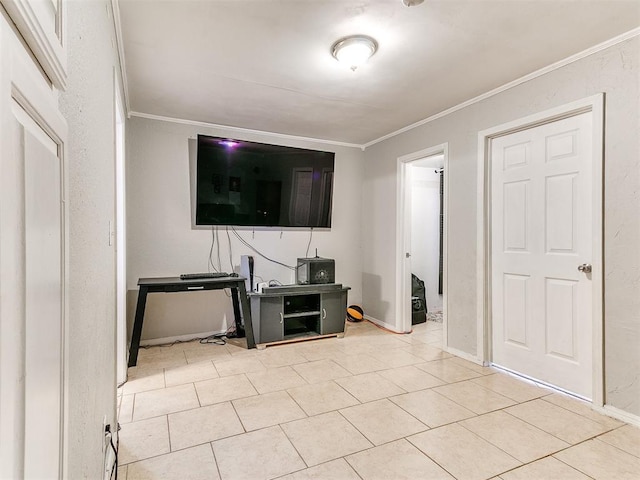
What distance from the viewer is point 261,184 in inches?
155

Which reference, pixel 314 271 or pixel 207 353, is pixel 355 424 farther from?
pixel 314 271

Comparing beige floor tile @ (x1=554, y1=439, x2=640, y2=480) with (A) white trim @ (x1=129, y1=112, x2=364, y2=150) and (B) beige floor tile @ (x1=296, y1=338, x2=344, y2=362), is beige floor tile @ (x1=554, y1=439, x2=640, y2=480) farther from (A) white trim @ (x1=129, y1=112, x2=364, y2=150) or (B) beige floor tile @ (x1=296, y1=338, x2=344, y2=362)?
(A) white trim @ (x1=129, y1=112, x2=364, y2=150)

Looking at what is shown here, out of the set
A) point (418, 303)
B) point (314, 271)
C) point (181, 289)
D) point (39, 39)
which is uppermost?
point (39, 39)

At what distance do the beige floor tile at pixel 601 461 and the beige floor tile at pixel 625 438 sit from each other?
48 millimetres

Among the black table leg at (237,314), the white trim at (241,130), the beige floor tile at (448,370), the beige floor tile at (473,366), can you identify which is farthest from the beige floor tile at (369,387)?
the white trim at (241,130)

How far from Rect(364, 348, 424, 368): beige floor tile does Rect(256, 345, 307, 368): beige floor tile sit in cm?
75

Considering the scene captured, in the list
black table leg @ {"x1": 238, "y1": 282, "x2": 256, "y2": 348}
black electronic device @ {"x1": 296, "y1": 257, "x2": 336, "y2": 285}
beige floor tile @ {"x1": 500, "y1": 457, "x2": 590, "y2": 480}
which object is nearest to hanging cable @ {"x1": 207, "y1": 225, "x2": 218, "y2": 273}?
black table leg @ {"x1": 238, "y1": 282, "x2": 256, "y2": 348}

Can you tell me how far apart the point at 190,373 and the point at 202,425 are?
2.88 ft

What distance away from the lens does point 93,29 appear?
119 centimetres

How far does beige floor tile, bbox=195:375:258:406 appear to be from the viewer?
2.44m

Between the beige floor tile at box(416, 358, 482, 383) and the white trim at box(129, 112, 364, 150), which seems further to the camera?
the white trim at box(129, 112, 364, 150)

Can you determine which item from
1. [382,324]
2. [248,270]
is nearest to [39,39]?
[248,270]

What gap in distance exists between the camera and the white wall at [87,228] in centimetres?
85

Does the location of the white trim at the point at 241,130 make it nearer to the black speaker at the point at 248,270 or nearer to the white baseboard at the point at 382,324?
the black speaker at the point at 248,270
